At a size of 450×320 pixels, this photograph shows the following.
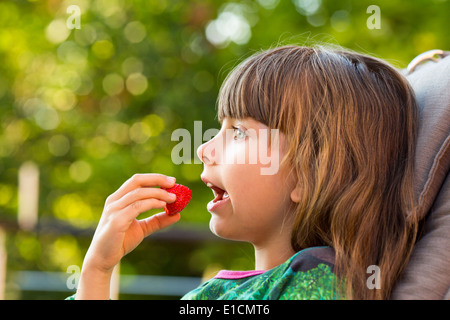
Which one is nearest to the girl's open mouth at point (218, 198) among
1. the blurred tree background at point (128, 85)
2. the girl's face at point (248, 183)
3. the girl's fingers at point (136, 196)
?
the girl's face at point (248, 183)

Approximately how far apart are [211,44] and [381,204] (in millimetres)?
4820

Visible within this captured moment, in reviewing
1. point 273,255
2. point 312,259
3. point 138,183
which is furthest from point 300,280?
point 138,183

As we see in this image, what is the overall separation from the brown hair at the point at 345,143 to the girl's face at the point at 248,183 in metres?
0.04

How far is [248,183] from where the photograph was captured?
125 centimetres

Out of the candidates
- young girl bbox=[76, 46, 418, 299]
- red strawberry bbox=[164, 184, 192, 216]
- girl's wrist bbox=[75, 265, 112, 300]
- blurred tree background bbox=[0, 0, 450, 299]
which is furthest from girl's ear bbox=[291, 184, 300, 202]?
blurred tree background bbox=[0, 0, 450, 299]

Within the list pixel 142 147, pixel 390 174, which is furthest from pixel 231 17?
pixel 390 174

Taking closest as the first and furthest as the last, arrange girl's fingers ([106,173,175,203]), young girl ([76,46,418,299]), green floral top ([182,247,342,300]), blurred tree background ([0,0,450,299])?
green floral top ([182,247,342,300])
young girl ([76,46,418,299])
girl's fingers ([106,173,175,203])
blurred tree background ([0,0,450,299])

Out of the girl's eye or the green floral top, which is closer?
the green floral top

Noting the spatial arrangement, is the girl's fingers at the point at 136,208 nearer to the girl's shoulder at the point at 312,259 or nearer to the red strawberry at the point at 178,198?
the red strawberry at the point at 178,198

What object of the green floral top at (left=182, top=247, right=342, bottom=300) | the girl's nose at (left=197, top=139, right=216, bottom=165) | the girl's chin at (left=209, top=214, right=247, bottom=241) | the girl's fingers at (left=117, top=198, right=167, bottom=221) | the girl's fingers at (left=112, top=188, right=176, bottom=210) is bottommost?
the green floral top at (left=182, top=247, right=342, bottom=300)

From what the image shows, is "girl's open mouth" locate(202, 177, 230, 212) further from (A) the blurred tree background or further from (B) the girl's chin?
(A) the blurred tree background

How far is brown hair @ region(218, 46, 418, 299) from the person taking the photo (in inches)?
45.0

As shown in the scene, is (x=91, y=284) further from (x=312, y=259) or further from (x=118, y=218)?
(x=312, y=259)

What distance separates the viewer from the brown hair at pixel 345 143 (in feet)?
3.75
